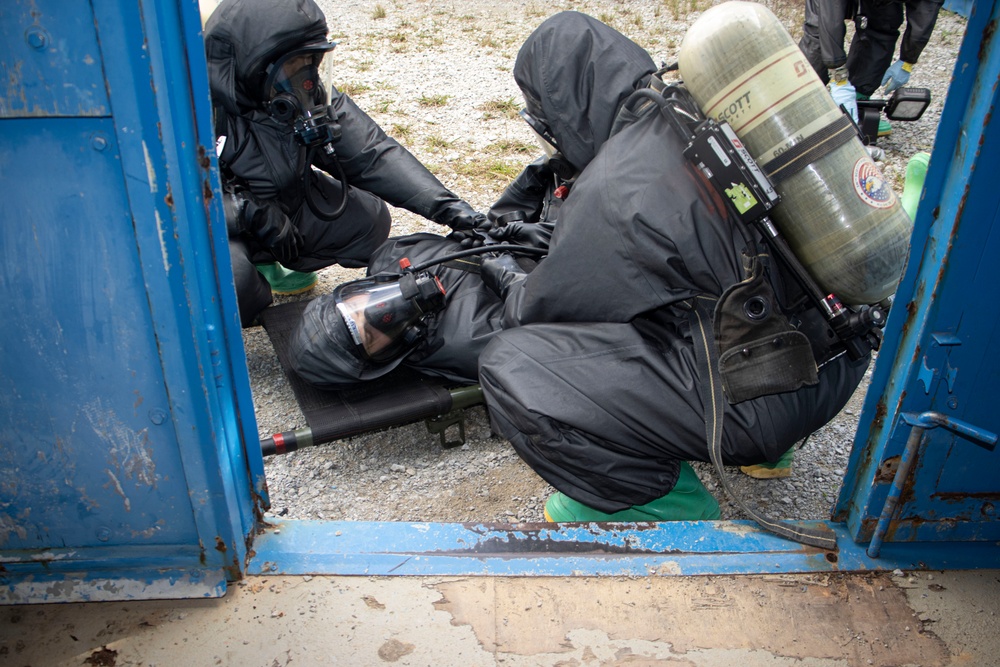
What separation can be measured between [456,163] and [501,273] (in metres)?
2.31

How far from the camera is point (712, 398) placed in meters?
1.99

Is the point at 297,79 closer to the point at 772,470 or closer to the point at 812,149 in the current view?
the point at 812,149

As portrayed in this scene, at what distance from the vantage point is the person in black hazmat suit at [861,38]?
4.91 metres

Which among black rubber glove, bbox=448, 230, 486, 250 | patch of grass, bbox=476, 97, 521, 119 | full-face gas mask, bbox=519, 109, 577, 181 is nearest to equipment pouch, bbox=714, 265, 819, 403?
full-face gas mask, bbox=519, 109, 577, 181

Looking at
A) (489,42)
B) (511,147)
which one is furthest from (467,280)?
(489,42)

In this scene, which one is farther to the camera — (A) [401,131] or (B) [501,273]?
(A) [401,131]

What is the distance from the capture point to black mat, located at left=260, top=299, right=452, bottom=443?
2.55 meters

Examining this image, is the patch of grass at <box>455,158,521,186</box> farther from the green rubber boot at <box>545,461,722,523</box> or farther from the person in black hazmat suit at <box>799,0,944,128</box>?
the green rubber boot at <box>545,461,722,523</box>

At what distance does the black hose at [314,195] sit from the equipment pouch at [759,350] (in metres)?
1.92

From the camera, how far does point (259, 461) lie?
188 centimetres

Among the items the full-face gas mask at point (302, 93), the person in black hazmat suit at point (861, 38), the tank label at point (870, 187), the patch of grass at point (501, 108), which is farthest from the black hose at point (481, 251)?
the person in black hazmat suit at point (861, 38)

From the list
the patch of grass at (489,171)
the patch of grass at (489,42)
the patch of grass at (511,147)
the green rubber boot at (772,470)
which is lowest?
the green rubber boot at (772,470)

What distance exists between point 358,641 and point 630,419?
2.81 feet

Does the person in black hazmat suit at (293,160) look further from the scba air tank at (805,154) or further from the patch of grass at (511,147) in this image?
the patch of grass at (511,147)
